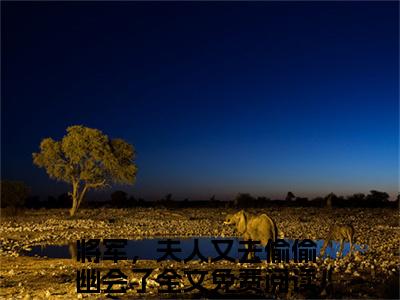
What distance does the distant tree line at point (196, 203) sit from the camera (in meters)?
48.9

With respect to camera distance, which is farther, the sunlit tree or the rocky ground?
the sunlit tree

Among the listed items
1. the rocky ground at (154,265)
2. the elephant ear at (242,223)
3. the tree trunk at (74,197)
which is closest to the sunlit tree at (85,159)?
the tree trunk at (74,197)

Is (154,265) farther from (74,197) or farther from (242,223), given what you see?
(74,197)

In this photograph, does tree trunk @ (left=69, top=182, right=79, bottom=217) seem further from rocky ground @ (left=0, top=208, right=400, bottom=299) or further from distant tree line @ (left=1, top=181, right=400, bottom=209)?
rocky ground @ (left=0, top=208, right=400, bottom=299)

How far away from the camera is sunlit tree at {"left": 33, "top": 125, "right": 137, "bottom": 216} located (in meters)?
42.2

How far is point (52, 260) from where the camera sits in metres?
17.5

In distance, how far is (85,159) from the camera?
141ft

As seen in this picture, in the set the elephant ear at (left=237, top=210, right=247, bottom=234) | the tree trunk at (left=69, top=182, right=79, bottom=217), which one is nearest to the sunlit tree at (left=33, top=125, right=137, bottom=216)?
the tree trunk at (left=69, top=182, right=79, bottom=217)

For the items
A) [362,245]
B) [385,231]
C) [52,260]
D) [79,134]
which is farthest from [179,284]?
[79,134]

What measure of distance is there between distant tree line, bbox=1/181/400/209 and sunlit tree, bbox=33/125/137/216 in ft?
5.83

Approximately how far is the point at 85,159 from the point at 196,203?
33905 mm

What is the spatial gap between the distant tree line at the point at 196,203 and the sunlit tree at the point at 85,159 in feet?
5.83

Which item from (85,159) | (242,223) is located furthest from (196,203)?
(242,223)

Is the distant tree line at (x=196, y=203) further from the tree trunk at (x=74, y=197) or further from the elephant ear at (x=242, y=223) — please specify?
the elephant ear at (x=242, y=223)
